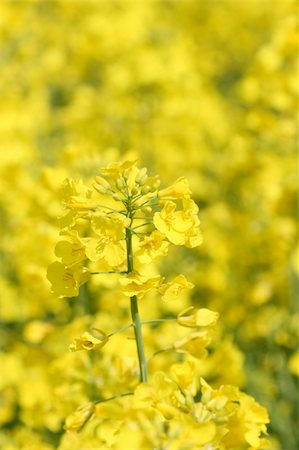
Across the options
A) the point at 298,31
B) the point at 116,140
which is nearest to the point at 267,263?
the point at 298,31

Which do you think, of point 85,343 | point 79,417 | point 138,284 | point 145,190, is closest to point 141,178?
point 145,190

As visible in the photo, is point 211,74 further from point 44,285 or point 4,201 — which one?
point 44,285

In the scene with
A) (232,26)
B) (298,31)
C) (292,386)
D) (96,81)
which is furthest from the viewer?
(232,26)

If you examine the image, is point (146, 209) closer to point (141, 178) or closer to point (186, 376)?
point (141, 178)

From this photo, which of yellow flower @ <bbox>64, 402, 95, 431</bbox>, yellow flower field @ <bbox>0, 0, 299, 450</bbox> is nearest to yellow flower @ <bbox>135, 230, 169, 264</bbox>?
yellow flower field @ <bbox>0, 0, 299, 450</bbox>

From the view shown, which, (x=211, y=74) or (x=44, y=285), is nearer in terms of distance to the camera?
(x=44, y=285)

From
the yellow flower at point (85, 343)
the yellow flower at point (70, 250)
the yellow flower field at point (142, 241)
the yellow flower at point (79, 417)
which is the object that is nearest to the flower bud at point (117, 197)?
the yellow flower field at point (142, 241)
